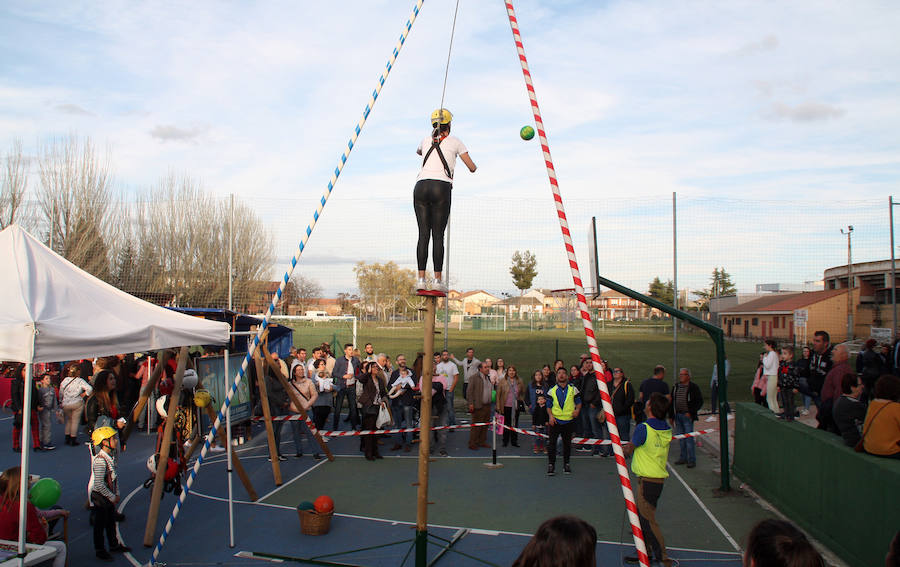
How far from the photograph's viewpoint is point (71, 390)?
1171cm

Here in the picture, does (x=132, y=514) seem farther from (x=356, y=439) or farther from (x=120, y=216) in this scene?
(x=120, y=216)

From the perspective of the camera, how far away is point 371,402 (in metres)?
11.6

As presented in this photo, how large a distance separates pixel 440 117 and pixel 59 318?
153 inches

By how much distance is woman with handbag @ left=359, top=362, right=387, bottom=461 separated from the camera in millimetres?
11430

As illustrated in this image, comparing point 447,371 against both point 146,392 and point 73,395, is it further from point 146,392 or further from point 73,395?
point 73,395

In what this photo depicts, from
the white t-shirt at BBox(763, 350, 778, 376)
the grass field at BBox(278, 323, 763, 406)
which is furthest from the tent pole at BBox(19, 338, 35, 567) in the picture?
the grass field at BBox(278, 323, 763, 406)

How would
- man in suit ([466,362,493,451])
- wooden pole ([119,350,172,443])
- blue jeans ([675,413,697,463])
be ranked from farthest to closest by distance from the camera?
man in suit ([466,362,493,451]) → blue jeans ([675,413,697,463]) → wooden pole ([119,350,172,443])

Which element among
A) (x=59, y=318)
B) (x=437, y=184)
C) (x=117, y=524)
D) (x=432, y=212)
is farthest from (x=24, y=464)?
(x=437, y=184)

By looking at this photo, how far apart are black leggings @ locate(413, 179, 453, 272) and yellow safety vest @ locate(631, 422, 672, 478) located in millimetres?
2885

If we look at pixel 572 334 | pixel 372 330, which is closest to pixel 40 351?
pixel 372 330

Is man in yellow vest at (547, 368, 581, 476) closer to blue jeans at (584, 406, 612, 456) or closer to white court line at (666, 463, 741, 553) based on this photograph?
blue jeans at (584, 406, 612, 456)

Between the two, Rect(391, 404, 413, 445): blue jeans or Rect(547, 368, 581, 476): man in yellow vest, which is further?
Rect(391, 404, 413, 445): blue jeans

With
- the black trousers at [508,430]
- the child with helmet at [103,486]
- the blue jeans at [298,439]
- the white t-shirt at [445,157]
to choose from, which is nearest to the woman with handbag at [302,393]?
the blue jeans at [298,439]

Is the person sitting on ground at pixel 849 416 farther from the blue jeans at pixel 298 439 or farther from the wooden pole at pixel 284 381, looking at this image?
the blue jeans at pixel 298 439
